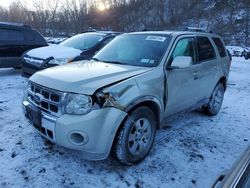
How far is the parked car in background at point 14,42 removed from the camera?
8.76 m

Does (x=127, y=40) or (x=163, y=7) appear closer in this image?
(x=127, y=40)

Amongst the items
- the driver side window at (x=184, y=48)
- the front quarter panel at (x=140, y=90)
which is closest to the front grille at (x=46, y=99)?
the front quarter panel at (x=140, y=90)

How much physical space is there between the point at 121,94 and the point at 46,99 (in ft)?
3.00

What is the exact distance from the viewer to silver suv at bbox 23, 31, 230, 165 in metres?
3.08

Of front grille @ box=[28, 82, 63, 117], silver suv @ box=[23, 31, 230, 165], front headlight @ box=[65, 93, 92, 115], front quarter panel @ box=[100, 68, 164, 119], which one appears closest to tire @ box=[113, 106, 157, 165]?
silver suv @ box=[23, 31, 230, 165]

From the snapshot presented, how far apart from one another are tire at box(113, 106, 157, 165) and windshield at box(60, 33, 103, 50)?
16.1 feet

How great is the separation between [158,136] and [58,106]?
2.04 meters

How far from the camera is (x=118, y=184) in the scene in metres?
3.25

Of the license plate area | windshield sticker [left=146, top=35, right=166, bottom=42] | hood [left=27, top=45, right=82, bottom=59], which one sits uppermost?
windshield sticker [left=146, top=35, right=166, bottom=42]

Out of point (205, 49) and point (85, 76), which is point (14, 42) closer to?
point (205, 49)

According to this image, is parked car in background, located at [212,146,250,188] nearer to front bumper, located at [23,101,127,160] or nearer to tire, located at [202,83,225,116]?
front bumper, located at [23,101,127,160]

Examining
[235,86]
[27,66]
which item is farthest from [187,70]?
[235,86]

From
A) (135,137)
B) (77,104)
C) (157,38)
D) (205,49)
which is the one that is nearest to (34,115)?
(77,104)

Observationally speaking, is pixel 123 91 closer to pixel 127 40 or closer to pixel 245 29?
pixel 127 40
